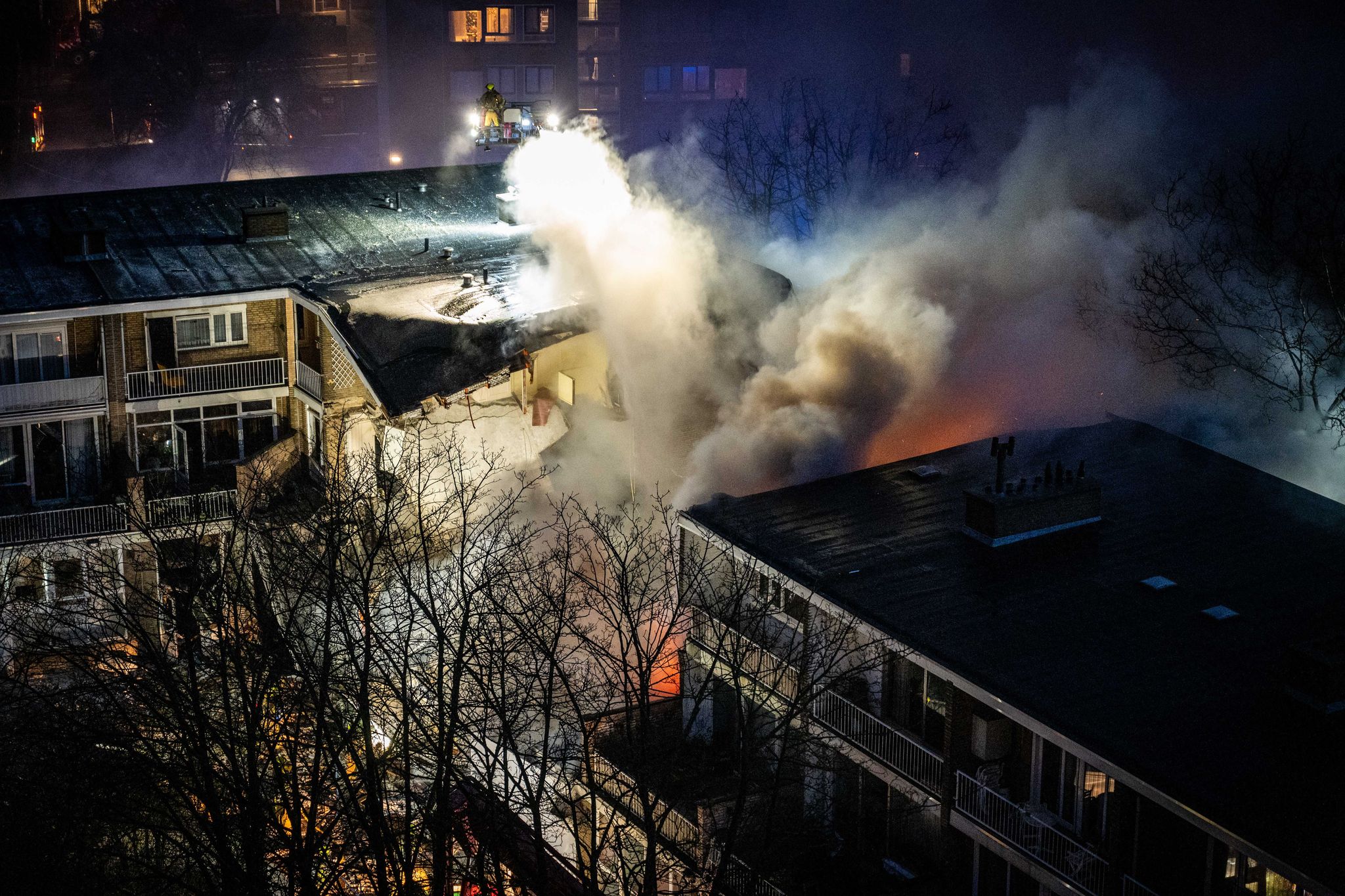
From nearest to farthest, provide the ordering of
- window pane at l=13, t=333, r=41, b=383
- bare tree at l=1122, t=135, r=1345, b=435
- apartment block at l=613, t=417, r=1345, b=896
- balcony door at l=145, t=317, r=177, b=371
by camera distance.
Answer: apartment block at l=613, t=417, r=1345, b=896, window pane at l=13, t=333, r=41, b=383, balcony door at l=145, t=317, r=177, b=371, bare tree at l=1122, t=135, r=1345, b=435

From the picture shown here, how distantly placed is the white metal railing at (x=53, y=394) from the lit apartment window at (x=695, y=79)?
47.4 m

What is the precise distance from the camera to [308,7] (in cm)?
7175

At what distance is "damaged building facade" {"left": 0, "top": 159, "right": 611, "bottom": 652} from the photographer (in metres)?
29.1

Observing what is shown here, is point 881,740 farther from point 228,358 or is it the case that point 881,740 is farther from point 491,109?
point 491,109

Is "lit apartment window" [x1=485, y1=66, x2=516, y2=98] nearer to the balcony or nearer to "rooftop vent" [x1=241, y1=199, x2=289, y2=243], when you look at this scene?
"rooftop vent" [x1=241, y1=199, x2=289, y2=243]

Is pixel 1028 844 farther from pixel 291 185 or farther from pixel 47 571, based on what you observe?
pixel 291 185

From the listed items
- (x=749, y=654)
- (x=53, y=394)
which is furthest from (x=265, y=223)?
(x=749, y=654)

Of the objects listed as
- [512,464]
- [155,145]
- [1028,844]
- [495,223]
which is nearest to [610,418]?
[512,464]

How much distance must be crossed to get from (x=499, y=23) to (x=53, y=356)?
41.4m

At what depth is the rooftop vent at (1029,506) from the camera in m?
20.8

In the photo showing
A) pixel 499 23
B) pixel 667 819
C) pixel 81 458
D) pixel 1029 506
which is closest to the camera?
pixel 667 819

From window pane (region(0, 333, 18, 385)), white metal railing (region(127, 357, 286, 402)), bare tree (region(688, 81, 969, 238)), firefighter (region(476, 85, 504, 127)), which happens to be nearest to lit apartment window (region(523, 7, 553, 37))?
bare tree (region(688, 81, 969, 238))

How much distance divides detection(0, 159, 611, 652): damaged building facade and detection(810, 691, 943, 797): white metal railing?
11362 millimetres

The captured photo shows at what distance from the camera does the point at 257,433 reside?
108 feet
